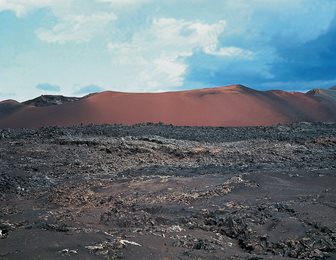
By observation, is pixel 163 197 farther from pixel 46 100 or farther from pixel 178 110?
pixel 46 100

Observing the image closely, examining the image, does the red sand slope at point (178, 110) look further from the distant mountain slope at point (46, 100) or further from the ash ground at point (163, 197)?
the ash ground at point (163, 197)

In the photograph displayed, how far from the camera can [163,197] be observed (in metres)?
4.97

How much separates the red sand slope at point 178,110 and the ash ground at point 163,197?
14.0ft

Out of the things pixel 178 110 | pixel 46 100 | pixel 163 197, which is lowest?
pixel 163 197

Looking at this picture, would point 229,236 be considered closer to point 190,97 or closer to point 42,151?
point 42,151

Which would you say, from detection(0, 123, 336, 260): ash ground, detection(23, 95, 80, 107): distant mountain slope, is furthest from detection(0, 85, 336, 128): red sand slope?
detection(0, 123, 336, 260): ash ground

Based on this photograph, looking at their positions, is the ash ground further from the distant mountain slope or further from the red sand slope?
the distant mountain slope

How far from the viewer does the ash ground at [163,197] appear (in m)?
3.16

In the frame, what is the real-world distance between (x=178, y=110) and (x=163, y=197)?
33.4 feet

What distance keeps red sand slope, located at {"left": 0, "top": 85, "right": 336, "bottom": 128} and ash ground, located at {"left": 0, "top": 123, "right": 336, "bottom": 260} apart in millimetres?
4265

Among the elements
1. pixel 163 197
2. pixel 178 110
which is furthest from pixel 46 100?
pixel 163 197

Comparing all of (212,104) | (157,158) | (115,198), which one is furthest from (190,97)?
(115,198)

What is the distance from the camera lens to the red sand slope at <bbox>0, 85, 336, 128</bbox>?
14.6 m

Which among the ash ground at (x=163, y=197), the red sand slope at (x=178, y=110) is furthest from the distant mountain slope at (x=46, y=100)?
the ash ground at (x=163, y=197)
